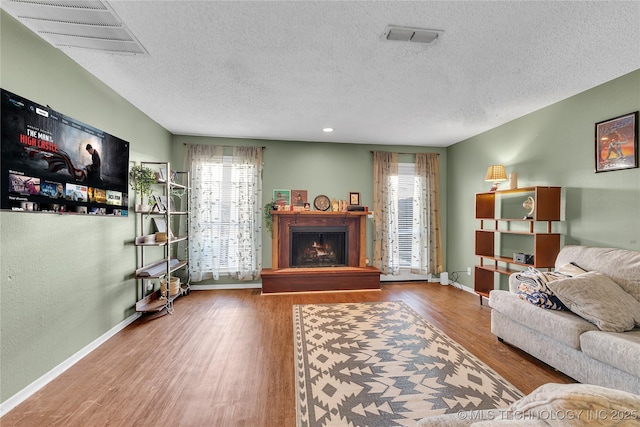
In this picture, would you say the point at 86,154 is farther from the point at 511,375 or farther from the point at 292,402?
the point at 511,375

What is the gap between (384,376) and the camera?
7.41 ft

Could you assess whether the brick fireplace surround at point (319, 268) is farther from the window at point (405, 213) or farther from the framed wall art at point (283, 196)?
the window at point (405, 213)

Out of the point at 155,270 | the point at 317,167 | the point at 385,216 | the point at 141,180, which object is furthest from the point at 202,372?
the point at 385,216

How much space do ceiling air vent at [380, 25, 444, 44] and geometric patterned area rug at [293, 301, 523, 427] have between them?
2.68 metres

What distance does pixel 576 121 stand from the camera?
316 cm

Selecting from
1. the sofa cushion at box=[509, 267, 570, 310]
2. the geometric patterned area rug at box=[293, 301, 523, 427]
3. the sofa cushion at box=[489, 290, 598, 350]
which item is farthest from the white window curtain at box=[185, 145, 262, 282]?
the sofa cushion at box=[509, 267, 570, 310]

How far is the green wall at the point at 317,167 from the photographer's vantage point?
16.7ft

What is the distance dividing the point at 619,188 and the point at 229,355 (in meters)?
4.25

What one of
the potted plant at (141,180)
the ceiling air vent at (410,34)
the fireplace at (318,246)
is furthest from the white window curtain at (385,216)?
the potted plant at (141,180)

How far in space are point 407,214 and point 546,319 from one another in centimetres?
325

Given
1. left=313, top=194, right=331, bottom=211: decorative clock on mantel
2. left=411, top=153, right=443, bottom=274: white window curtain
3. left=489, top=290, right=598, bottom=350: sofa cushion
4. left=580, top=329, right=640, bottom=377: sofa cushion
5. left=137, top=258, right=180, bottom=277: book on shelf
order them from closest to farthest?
left=580, top=329, right=640, bottom=377: sofa cushion, left=489, top=290, right=598, bottom=350: sofa cushion, left=137, top=258, right=180, bottom=277: book on shelf, left=313, top=194, right=331, bottom=211: decorative clock on mantel, left=411, top=153, right=443, bottom=274: white window curtain

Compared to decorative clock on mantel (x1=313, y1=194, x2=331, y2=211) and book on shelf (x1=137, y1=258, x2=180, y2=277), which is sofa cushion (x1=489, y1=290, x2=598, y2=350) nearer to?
decorative clock on mantel (x1=313, y1=194, x2=331, y2=211)

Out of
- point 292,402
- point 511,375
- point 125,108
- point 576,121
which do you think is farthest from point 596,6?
point 125,108

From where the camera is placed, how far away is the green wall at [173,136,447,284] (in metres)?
5.09
